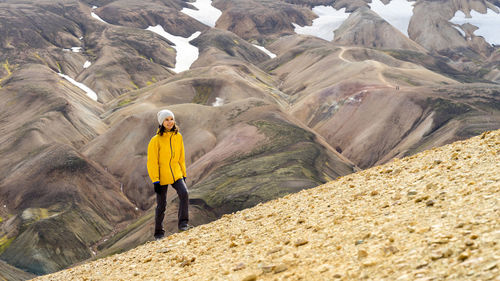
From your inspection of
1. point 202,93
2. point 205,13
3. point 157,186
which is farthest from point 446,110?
point 205,13

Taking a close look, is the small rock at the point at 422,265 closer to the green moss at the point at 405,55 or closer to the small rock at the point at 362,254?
the small rock at the point at 362,254

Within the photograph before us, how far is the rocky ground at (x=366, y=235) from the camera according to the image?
5844 mm

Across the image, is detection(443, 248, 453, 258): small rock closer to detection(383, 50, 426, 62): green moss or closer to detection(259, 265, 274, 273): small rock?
detection(259, 265, 274, 273): small rock

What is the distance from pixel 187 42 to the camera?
158m

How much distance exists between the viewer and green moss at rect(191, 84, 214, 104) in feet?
280

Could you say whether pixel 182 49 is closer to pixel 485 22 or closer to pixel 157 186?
pixel 485 22

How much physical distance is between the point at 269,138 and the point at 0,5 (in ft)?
370

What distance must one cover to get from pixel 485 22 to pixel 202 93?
404 ft

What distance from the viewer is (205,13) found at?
610 ft

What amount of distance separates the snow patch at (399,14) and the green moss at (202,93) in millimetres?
108842

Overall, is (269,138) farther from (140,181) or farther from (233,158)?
(140,181)

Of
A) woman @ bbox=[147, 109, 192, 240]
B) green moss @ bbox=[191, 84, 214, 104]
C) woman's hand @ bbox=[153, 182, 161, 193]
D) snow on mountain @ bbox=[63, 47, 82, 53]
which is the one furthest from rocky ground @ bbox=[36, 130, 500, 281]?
snow on mountain @ bbox=[63, 47, 82, 53]

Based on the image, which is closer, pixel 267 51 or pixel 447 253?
pixel 447 253

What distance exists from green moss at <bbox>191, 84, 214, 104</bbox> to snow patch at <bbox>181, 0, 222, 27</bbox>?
310ft
